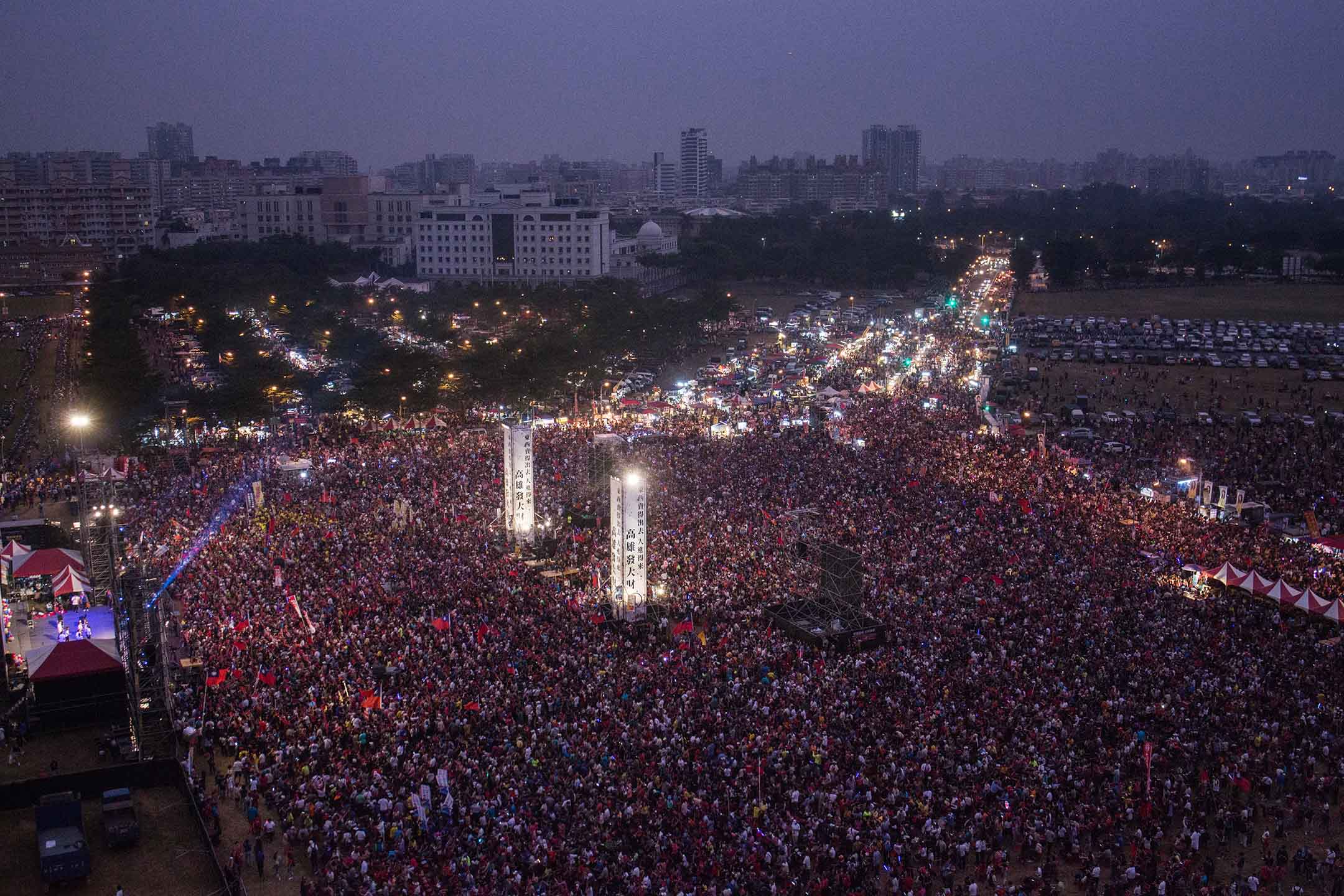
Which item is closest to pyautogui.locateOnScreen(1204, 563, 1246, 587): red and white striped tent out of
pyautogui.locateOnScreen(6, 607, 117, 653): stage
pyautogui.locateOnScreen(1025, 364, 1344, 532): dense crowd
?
pyautogui.locateOnScreen(1025, 364, 1344, 532): dense crowd

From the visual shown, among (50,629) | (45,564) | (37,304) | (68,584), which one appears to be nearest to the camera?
(50,629)

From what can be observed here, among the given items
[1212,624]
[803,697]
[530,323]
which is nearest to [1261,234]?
[530,323]

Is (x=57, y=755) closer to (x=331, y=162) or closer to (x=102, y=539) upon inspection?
(x=102, y=539)

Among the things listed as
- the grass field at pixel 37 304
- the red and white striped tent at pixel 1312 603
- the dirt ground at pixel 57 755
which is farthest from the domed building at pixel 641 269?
the dirt ground at pixel 57 755

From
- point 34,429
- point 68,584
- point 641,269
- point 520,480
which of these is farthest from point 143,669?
point 641,269

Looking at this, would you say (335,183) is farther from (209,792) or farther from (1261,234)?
(209,792)

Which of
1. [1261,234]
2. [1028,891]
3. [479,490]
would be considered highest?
[1261,234]

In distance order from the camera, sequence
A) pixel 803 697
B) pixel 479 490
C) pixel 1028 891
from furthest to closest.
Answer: pixel 479 490, pixel 803 697, pixel 1028 891
